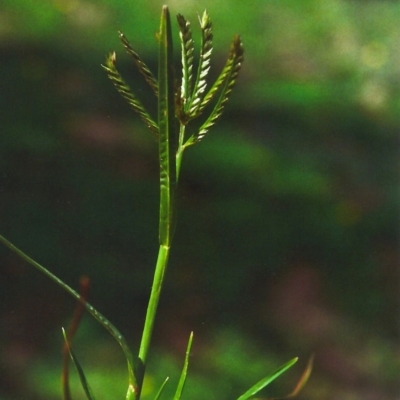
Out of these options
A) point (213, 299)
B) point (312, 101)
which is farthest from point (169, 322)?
point (312, 101)

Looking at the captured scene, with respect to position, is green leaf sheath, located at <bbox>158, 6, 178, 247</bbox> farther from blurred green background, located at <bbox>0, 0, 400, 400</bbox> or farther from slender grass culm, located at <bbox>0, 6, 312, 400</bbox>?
blurred green background, located at <bbox>0, 0, 400, 400</bbox>

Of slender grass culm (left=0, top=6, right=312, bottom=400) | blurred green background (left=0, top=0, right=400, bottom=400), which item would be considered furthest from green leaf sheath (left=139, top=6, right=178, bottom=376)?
blurred green background (left=0, top=0, right=400, bottom=400)

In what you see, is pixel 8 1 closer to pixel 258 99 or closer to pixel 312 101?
pixel 258 99

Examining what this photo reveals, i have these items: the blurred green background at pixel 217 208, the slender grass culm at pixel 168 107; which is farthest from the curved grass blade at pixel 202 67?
the blurred green background at pixel 217 208

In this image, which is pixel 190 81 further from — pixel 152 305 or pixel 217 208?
pixel 217 208

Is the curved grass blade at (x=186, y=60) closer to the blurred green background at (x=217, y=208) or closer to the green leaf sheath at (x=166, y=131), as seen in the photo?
the green leaf sheath at (x=166, y=131)

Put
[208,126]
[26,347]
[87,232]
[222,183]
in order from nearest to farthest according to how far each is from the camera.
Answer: [208,126] → [26,347] → [87,232] → [222,183]
